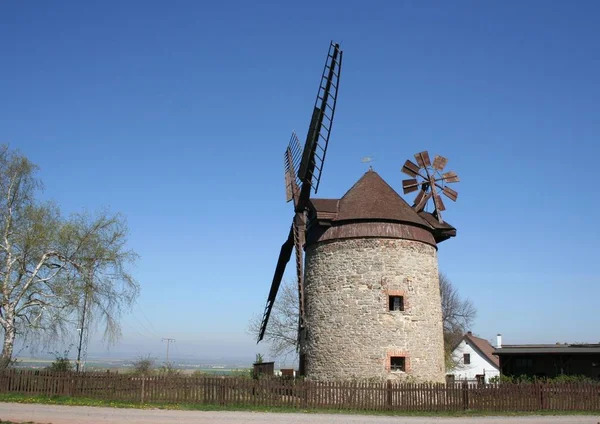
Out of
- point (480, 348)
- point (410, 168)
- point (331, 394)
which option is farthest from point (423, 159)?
point (480, 348)

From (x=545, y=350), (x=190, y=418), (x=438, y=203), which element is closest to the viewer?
(x=190, y=418)

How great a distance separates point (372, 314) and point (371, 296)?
Answer: 0.69m

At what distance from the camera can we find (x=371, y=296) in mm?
21547

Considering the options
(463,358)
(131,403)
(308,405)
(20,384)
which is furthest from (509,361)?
(20,384)

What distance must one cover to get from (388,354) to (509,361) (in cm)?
1660

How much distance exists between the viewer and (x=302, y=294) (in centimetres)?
2308

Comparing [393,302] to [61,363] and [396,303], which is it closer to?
[396,303]

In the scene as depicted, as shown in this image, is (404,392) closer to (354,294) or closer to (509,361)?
(354,294)

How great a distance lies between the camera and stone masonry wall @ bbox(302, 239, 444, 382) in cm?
2114

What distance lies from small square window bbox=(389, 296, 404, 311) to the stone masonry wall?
8.2 inches

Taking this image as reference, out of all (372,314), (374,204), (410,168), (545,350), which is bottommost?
(545,350)

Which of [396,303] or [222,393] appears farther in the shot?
[396,303]

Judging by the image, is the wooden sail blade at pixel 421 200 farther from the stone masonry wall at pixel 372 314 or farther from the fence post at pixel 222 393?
the fence post at pixel 222 393

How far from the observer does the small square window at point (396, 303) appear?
71.5ft
